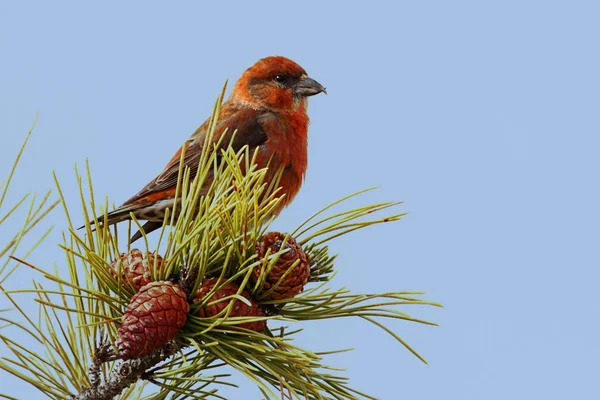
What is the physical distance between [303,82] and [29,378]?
2415mm

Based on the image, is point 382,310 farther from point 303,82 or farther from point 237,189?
point 303,82

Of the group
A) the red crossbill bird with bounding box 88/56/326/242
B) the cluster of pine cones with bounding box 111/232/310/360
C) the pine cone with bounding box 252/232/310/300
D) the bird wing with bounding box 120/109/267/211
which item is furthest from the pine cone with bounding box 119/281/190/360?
the bird wing with bounding box 120/109/267/211

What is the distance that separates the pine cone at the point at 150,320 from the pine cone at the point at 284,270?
0.19 m

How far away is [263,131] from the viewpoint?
11.1 ft

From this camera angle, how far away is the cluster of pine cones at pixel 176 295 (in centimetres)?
140

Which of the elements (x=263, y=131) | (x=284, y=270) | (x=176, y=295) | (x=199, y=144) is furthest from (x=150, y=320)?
(x=263, y=131)

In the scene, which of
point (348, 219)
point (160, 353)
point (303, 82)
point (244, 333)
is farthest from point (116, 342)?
point (303, 82)

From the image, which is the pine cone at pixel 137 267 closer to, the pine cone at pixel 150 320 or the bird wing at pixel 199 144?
the pine cone at pixel 150 320

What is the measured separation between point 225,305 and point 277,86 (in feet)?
7.84

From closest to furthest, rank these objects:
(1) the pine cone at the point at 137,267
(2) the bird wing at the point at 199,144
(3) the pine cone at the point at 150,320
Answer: (3) the pine cone at the point at 150,320
(1) the pine cone at the point at 137,267
(2) the bird wing at the point at 199,144

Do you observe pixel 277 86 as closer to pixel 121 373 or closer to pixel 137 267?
pixel 137 267

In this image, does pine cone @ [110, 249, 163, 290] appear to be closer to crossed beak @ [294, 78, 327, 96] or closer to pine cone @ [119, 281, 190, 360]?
pine cone @ [119, 281, 190, 360]

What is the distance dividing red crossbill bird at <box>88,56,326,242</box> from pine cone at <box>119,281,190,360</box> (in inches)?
47.9

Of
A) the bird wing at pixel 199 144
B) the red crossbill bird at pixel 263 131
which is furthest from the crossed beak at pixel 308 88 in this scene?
the bird wing at pixel 199 144
